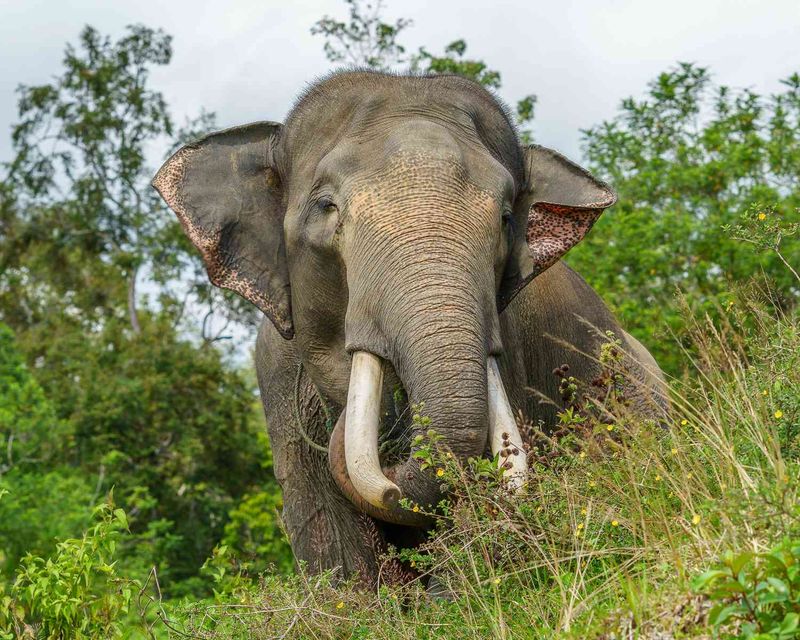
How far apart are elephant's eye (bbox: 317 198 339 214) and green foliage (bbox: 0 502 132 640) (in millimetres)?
1611

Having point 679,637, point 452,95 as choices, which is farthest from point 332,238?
point 679,637

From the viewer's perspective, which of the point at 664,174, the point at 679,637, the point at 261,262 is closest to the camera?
the point at 679,637

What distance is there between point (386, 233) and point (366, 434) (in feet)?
2.93

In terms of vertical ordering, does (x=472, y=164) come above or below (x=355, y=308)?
above

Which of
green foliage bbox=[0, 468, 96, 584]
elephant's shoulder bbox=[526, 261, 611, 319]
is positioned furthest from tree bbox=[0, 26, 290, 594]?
elephant's shoulder bbox=[526, 261, 611, 319]

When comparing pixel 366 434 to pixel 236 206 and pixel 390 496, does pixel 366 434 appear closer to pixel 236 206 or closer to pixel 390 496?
pixel 390 496

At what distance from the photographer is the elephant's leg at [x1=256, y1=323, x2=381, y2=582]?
7.39 meters

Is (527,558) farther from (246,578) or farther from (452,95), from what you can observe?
(452,95)

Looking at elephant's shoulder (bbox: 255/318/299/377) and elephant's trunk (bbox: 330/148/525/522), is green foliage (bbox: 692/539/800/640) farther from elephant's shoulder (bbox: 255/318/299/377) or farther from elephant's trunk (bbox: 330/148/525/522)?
elephant's shoulder (bbox: 255/318/299/377)

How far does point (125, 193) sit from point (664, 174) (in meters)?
20.1

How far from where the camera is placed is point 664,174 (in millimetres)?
15492

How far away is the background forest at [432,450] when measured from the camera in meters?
4.65

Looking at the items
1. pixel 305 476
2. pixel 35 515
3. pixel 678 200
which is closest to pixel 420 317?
pixel 305 476

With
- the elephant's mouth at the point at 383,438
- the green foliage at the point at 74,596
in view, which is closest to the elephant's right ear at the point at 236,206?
the elephant's mouth at the point at 383,438
